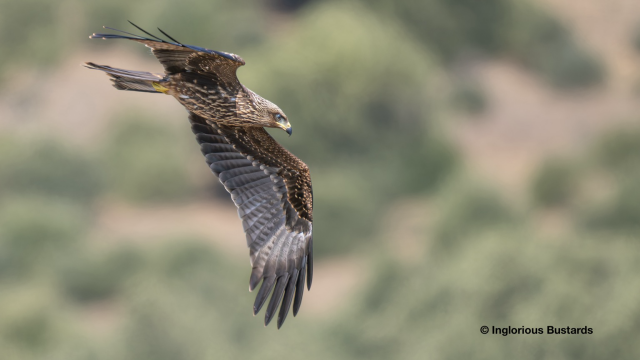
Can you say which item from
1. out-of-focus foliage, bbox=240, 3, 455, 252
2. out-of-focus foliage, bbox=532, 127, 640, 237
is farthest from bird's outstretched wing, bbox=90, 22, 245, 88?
out-of-focus foliage, bbox=532, 127, 640, 237

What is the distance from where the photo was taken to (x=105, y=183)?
58.8 m

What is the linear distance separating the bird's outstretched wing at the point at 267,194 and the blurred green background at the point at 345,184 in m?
25.5

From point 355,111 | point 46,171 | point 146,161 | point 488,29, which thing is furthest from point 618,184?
point 46,171

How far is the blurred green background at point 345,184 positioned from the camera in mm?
41406

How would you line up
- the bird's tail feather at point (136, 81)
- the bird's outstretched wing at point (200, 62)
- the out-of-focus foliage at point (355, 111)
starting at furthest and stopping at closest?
the out-of-focus foliage at point (355, 111)
the bird's tail feather at point (136, 81)
the bird's outstretched wing at point (200, 62)

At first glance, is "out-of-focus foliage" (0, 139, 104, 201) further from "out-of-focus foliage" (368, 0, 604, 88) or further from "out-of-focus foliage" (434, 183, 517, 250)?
"out-of-focus foliage" (368, 0, 604, 88)

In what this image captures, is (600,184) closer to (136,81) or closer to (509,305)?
(509,305)

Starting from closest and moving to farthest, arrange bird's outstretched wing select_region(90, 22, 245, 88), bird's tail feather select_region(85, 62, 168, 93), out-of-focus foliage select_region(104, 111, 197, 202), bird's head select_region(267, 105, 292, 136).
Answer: bird's outstretched wing select_region(90, 22, 245, 88), bird's tail feather select_region(85, 62, 168, 93), bird's head select_region(267, 105, 292, 136), out-of-focus foliage select_region(104, 111, 197, 202)

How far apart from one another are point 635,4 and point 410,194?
52.7ft

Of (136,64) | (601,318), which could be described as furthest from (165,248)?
(601,318)

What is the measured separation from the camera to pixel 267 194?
13.4m

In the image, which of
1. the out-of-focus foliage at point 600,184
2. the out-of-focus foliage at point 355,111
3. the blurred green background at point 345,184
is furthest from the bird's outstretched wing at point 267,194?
the out-of-focus foliage at point 600,184

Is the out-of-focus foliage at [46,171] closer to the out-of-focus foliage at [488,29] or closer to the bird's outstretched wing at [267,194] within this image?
the out-of-focus foliage at [488,29]

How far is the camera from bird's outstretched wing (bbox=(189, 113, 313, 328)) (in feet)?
42.6
